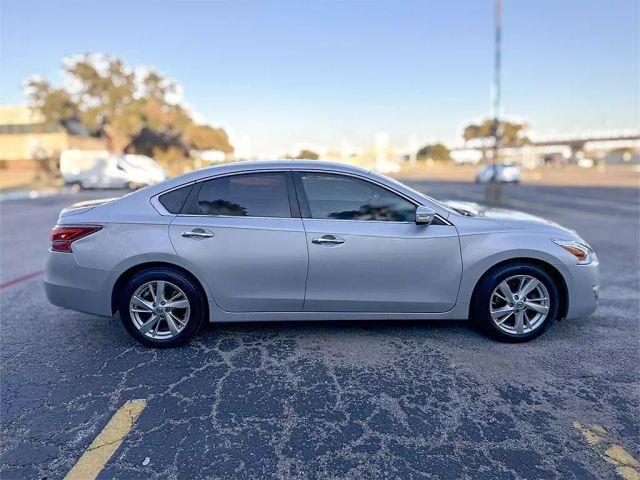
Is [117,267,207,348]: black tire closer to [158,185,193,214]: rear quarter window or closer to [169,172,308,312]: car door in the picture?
[169,172,308,312]: car door

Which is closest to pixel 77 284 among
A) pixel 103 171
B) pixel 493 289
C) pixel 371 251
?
pixel 371 251

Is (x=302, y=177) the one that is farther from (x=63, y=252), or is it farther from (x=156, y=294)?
(x=63, y=252)

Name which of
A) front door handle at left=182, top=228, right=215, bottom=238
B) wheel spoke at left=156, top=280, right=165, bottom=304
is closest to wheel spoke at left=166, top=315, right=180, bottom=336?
wheel spoke at left=156, top=280, right=165, bottom=304

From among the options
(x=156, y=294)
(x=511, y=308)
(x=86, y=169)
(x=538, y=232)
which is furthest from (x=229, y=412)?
(x=86, y=169)

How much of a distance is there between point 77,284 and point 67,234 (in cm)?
42

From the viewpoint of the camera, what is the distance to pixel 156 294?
3357 mm

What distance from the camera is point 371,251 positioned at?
329cm

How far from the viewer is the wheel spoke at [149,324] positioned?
3.38 meters

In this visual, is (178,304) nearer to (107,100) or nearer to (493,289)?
(493,289)

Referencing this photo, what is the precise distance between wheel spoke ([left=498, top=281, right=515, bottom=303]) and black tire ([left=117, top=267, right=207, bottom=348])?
2491mm

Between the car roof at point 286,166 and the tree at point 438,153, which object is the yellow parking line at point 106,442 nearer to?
the car roof at point 286,166

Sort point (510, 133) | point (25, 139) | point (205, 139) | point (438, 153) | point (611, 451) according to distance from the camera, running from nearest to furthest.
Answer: point (611, 451) < point (25, 139) < point (205, 139) < point (510, 133) < point (438, 153)

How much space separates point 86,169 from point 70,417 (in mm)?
24192

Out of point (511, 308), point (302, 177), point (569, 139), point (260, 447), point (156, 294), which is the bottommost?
point (260, 447)
